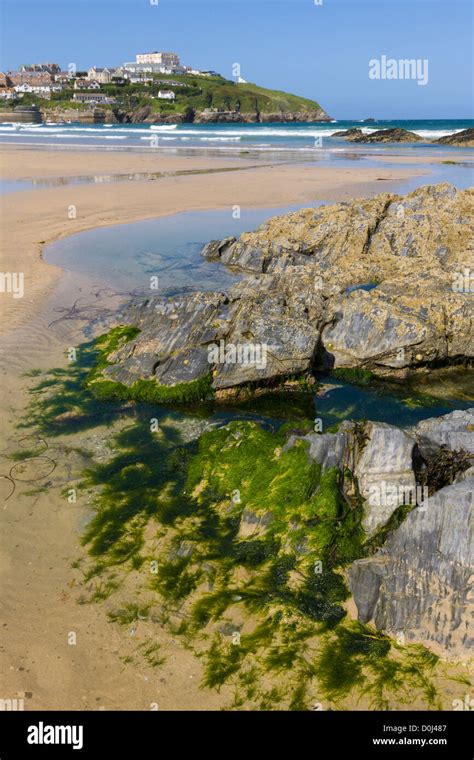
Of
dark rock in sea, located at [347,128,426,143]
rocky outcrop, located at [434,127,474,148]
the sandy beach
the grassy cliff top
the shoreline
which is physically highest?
the grassy cliff top

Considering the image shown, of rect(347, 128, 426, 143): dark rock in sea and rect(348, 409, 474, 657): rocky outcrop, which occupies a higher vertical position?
rect(347, 128, 426, 143): dark rock in sea

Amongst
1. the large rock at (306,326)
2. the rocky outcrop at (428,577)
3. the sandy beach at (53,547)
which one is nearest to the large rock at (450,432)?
the rocky outcrop at (428,577)

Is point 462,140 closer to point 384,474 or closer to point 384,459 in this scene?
point 384,459

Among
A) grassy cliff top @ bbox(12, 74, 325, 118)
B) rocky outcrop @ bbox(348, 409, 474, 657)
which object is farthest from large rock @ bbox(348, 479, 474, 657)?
grassy cliff top @ bbox(12, 74, 325, 118)

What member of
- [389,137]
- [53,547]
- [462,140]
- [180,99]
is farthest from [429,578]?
[180,99]

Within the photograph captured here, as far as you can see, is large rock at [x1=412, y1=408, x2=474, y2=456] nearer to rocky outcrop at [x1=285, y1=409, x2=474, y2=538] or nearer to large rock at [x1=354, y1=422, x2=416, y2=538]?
rocky outcrop at [x1=285, y1=409, x2=474, y2=538]

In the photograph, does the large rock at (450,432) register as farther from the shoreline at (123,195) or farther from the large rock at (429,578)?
the shoreline at (123,195)
